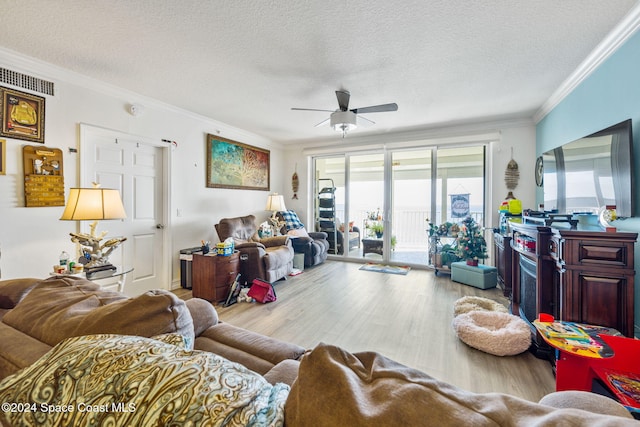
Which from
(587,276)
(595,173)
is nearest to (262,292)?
(587,276)

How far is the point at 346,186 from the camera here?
5.57 meters

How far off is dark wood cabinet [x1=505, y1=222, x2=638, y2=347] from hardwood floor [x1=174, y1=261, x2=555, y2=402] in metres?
0.50

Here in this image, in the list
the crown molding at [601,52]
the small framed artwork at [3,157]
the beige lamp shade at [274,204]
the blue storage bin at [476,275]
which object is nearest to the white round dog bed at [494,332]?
the blue storage bin at [476,275]

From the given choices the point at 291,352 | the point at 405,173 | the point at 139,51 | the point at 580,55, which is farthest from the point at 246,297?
the point at 580,55

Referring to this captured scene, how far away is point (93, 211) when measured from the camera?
2152 mm

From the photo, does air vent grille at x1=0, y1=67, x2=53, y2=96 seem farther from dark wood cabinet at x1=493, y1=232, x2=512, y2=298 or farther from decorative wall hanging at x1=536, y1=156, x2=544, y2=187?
decorative wall hanging at x1=536, y1=156, x2=544, y2=187

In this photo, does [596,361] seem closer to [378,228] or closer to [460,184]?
[460,184]

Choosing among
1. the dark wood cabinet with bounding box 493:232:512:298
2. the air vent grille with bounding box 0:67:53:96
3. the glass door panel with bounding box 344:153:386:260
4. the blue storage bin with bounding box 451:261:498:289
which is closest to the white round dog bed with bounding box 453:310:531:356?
the dark wood cabinet with bounding box 493:232:512:298

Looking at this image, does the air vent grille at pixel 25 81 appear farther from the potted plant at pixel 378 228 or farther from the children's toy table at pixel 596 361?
the potted plant at pixel 378 228

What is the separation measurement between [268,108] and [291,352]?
331 centimetres

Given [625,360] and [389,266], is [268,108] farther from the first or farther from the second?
[625,360]

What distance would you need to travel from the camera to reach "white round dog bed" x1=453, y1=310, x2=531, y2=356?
6.73 feet

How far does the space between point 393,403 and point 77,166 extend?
11.7ft

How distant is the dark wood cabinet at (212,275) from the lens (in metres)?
3.17
